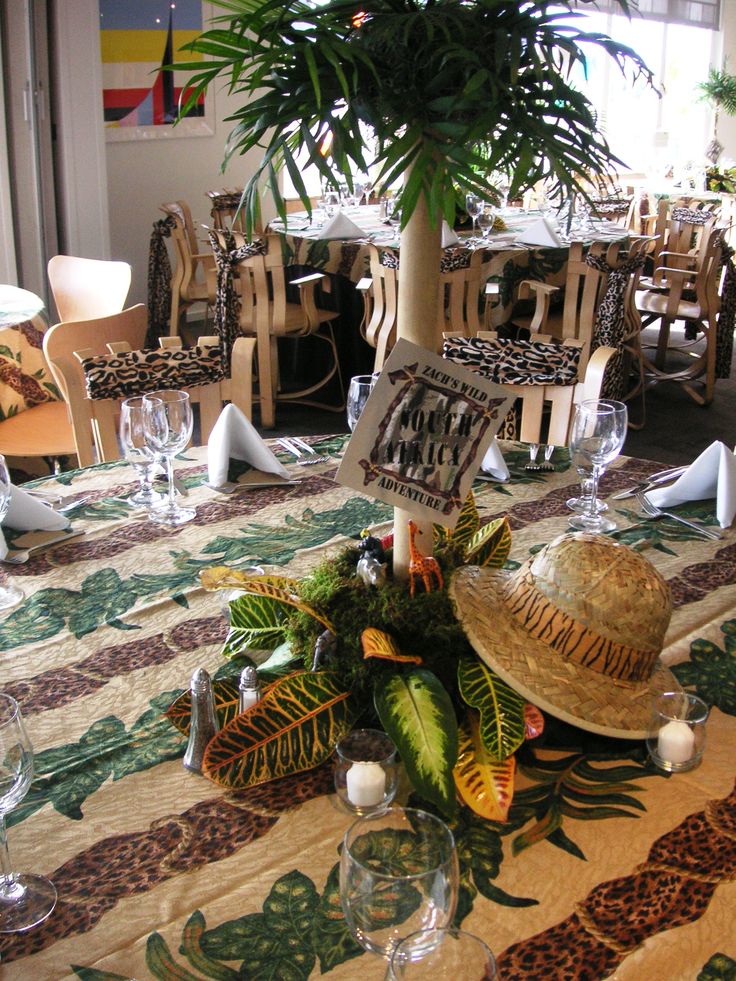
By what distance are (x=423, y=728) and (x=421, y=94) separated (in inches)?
20.5

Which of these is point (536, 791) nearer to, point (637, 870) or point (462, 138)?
point (637, 870)

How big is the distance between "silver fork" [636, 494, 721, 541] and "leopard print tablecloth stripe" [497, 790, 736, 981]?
2.08 ft

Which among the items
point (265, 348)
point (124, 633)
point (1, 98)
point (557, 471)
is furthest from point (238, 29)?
point (1, 98)

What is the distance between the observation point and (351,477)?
2.98 ft

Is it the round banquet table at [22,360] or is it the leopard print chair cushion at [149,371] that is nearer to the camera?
the leopard print chair cushion at [149,371]

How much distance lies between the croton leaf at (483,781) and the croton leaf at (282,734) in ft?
0.36

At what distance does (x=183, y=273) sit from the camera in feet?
17.4

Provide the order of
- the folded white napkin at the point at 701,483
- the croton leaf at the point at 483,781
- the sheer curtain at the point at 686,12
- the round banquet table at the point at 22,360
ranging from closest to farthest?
the croton leaf at the point at 483,781
the folded white napkin at the point at 701,483
the round banquet table at the point at 22,360
the sheer curtain at the point at 686,12

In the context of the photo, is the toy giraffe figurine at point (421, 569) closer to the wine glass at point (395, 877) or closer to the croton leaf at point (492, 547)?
the croton leaf at point (492, 547)

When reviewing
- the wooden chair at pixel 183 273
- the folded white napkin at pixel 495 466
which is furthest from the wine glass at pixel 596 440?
the wooden chair at pixel 183 273

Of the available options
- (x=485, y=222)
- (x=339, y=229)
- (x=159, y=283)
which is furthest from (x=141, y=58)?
(x=485, y=222)

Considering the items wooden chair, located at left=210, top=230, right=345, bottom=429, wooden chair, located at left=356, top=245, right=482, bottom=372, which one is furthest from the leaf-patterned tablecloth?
wooden chair, located at left=210, top=230, right=345, bottom=429

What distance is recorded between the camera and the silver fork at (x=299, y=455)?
167 centimetres

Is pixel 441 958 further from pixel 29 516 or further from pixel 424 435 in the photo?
pixel 29 516
